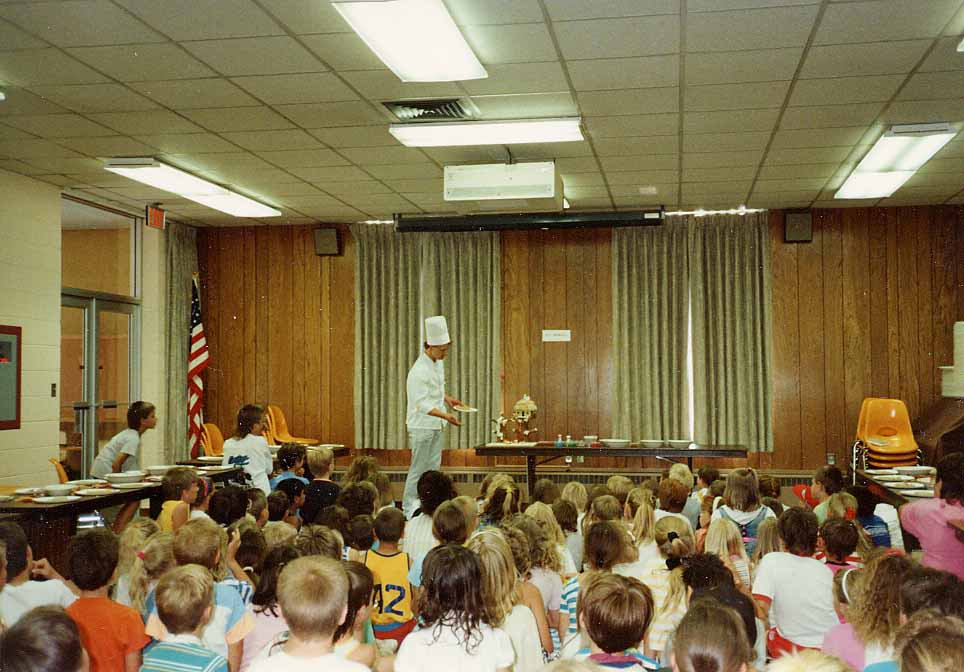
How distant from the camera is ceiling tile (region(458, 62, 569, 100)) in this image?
18.5 ft

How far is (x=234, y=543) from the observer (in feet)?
13.9

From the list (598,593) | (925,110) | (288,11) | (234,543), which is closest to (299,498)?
(234,543)

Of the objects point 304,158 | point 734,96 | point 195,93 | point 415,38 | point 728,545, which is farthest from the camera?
point 304,158

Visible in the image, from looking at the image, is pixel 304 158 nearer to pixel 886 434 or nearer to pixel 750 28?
pixel 750 28

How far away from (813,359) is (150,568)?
8617mm

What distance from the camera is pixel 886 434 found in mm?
9984

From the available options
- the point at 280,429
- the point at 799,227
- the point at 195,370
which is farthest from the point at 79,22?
the point at 799,227

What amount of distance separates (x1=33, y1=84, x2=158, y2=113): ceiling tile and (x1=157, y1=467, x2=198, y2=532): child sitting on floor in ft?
8.03

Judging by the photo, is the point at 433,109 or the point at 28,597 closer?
the point at 28,597

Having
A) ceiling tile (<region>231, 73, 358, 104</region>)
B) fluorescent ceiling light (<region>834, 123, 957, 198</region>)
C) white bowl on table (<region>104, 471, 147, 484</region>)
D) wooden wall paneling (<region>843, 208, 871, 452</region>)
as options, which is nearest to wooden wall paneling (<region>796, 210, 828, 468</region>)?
wooden wall paneling (<region>843, 208, 871, 452</region>)

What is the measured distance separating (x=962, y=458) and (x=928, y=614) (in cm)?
245

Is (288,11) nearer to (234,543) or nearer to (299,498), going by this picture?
(234,543)

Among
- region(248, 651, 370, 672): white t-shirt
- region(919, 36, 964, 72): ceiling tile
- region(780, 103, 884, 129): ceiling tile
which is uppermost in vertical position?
region(780, 103, 884, 129): ceiling tile

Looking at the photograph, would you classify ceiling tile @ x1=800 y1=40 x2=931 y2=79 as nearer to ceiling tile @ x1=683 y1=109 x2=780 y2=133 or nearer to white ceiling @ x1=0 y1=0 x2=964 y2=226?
white ceiling @ x1=0 y1=0 x2=964 y2=226
